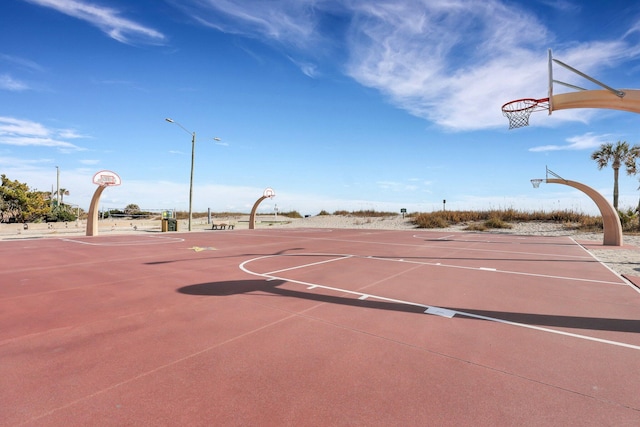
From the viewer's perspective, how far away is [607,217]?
1778 centimetres

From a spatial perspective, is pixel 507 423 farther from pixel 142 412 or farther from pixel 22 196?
pixel 22 196

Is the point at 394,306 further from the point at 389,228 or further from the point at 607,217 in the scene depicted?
the point at 389,228

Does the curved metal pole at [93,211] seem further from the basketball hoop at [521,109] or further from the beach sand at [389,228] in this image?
the basketball hoop at [521,109]

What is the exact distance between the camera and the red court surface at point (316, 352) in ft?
8.87

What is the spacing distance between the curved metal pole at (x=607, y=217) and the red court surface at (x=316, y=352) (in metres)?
13.4

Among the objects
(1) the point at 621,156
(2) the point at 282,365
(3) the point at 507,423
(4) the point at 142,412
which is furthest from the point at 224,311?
(1) the point at 621,156

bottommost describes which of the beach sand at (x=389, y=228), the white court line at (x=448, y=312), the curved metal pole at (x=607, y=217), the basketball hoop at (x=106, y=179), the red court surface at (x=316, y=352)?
the red court surface at (x=316, y=352)

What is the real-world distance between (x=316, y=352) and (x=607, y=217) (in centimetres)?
2188

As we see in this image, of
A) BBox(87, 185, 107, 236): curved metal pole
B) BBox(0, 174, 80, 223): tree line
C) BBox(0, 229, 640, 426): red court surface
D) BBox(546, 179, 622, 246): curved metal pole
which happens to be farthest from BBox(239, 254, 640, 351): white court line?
BBox(0, 174, 80, 223): tree line

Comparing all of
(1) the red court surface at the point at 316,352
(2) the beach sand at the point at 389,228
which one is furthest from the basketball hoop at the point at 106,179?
(1) the red court surface at the point at 316,352

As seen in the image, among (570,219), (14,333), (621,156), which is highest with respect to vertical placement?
(621,156)

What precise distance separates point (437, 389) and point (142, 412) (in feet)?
8.98

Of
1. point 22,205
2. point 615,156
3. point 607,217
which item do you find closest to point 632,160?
point 615,156

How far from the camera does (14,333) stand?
434 centimetres
